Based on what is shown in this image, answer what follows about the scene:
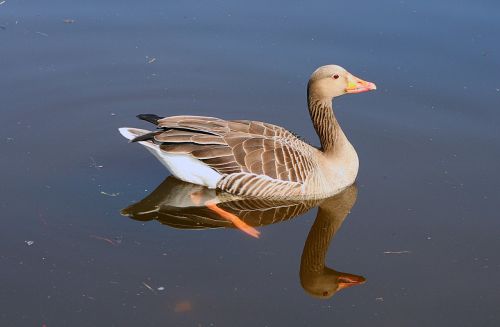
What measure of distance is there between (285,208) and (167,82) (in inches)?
116

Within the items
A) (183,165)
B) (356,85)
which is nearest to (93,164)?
(183,165)

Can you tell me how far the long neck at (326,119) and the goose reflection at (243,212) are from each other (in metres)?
0.59

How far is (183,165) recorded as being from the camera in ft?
28.7

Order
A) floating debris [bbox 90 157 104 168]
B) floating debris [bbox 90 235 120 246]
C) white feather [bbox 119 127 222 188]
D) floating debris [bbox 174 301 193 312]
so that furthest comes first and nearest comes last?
floating debris [bbox 90 157 104 168], white feather [bbox 119 127 222 188], floating debris [bbox 90 235 120 246], floating debris [bbox 174 301 193 312]

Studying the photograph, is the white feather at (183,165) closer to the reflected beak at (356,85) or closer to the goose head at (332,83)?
the goose head at (332,83)

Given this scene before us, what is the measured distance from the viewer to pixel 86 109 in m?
10.1

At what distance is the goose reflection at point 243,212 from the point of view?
25.3ft

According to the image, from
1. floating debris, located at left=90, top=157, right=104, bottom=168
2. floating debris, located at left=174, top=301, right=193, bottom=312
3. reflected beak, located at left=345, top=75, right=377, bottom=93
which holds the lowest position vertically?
floating debris, located at left=174, top=301, right=193, bottom=312

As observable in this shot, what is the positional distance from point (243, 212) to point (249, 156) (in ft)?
2.04

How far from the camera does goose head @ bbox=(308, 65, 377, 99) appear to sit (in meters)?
8.88

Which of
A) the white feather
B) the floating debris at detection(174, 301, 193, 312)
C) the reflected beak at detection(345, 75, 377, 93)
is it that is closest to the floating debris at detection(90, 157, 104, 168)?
the white feather

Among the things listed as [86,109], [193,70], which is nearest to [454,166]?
[193,70]

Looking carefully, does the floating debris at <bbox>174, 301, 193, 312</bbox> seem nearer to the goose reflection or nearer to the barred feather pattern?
the goose reflection

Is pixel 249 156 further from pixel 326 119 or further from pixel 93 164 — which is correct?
pixel 93 164
